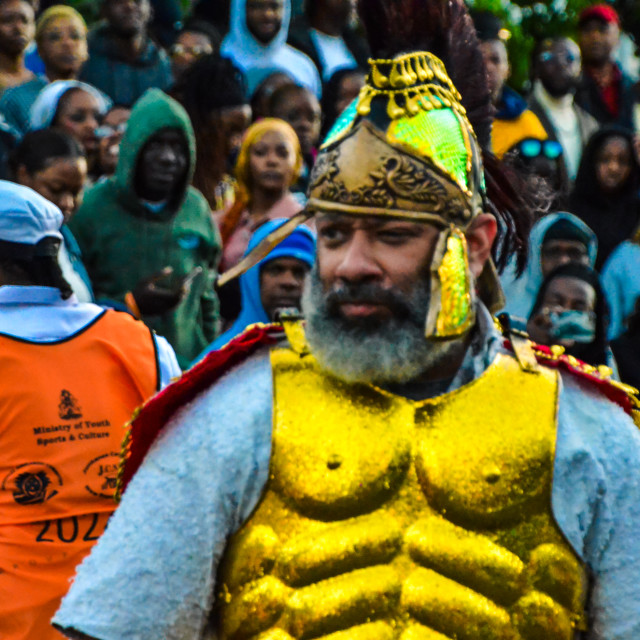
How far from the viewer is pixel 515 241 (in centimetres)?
367

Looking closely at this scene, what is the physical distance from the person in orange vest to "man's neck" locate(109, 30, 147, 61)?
4695 mm

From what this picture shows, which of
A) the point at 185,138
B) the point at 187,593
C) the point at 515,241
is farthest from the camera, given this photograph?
the point at 185,138

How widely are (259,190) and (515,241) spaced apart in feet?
13.4

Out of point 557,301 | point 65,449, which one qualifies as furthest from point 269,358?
point 557,301

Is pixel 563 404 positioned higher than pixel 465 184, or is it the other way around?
pixel 465 184

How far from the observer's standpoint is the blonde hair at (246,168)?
25.3 ft

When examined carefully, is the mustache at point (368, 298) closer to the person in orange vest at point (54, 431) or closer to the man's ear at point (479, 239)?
the man's ear at point (479, 239)

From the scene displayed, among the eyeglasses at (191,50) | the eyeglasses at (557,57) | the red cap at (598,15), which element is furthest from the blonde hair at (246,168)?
the red cap at (598,15)

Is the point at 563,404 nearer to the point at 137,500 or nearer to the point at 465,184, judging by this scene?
the point at 465,184

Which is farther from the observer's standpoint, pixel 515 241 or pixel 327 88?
pixel 327 88

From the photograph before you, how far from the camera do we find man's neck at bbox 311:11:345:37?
33.2 ft

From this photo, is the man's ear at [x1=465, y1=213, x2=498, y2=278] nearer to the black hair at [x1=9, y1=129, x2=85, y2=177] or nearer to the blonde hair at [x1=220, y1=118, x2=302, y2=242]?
the black hair at [x1=9, y1=129, x2=85, y2=177]

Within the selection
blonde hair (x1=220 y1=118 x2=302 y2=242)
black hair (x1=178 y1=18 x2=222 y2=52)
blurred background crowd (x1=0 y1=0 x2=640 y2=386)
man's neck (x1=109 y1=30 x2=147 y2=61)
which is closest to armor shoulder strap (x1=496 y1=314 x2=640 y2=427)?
blurred background crowd (x1=0 y1=0 x2=640 y2=386)

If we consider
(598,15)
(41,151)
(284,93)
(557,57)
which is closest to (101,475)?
(41,151)
